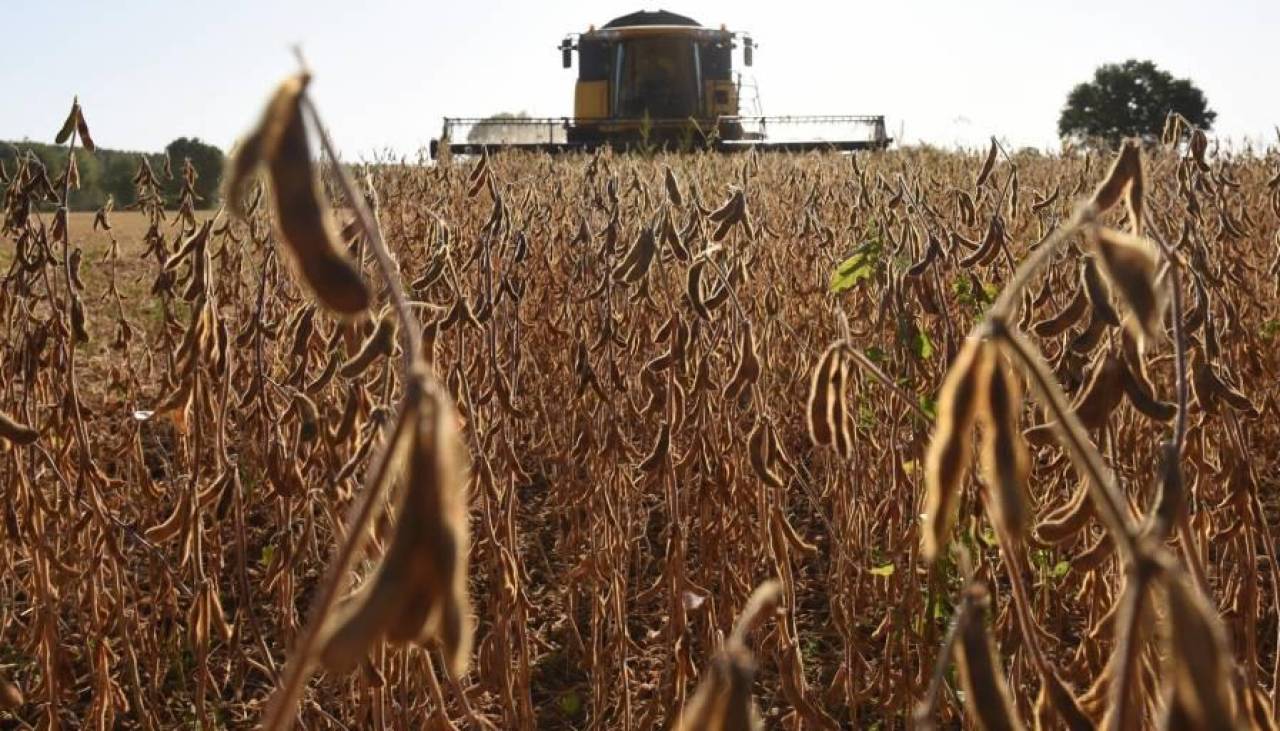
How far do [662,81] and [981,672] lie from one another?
1909cm

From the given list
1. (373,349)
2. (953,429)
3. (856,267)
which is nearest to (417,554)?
(953,429)

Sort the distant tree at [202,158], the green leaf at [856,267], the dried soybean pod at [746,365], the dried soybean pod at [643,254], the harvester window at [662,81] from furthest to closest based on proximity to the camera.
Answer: the harvester window at [662,81] → the distant tree at [202,158] → the green leaf at [856,267] → the dried soybean pod at [643,254] → the dried soybean pod at [746,365]

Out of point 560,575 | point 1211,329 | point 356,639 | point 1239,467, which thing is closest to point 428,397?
point 356,639

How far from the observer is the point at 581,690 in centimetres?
336

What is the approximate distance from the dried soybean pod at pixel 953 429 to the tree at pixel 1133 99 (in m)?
38.6

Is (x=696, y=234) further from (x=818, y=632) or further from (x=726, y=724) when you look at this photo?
(x=726, y=724)

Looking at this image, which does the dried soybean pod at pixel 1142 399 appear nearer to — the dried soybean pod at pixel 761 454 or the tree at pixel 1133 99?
the dried soybean pod at pixel 761 454

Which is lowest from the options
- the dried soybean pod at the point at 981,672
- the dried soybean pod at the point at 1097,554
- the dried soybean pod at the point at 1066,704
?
the dried soybean pod at the point at 1066,704

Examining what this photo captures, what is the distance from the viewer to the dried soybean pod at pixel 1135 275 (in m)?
0.89

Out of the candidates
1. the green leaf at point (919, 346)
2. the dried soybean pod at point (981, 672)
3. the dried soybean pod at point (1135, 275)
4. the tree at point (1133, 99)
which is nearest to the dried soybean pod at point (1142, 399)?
the dried soybean pod at point (1135, 275)

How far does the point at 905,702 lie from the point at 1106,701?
55.0 inches

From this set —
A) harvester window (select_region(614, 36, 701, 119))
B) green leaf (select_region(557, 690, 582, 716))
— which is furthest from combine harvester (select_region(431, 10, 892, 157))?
green leaf (select_region(557, 690, 582, 716))

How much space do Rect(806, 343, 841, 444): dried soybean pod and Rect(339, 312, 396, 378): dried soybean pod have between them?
0.43 metres

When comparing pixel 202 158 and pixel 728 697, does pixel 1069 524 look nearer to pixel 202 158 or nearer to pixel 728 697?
pixel 728 697
